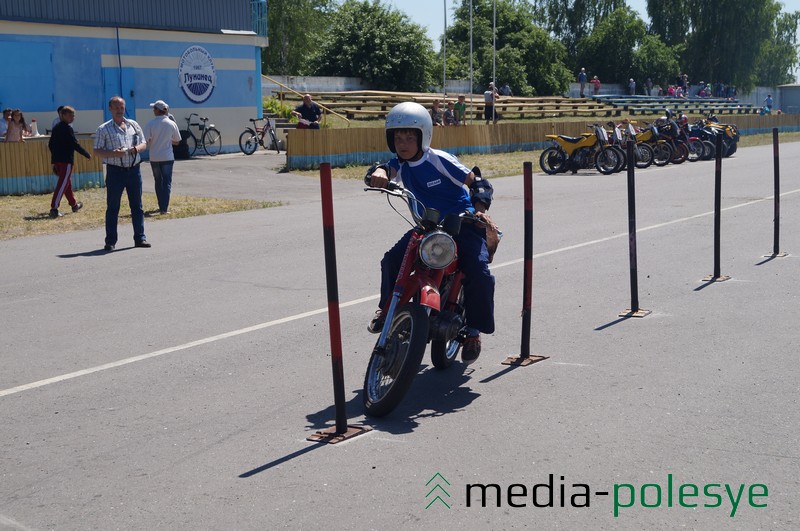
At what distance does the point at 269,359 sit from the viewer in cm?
735

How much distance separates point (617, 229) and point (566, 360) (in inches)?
300

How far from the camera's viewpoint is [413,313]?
5789 millimetres

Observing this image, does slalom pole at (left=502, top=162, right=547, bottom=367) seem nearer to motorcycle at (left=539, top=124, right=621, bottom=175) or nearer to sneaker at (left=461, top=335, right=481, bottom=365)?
sneaker at (left=461, top=335, right=481, bottom=365)

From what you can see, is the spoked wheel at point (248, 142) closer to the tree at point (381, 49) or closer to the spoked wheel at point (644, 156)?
the spoked wheel at point (644, 156)

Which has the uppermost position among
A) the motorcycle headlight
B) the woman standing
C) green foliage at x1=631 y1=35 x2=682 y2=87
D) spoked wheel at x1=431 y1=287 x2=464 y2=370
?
green foliage at x1=631 y1=35 x2=682 y2=87

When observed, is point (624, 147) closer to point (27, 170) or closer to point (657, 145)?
point (657, 145)

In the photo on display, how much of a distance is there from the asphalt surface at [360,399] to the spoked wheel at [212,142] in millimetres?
17472

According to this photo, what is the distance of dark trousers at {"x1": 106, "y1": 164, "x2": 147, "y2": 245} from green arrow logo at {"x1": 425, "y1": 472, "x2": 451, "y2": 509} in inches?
350

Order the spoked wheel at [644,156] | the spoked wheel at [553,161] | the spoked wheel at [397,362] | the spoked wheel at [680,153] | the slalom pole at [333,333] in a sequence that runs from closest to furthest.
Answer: the slalom pole at [333,333]
the spoked wheel at [397,362]
the spoked wheel at [553,161]
the spoked wheel at [644,156]
the spoked wheel at [680,153]

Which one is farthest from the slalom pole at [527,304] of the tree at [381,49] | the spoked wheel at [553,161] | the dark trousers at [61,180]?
the tree at [381,49]

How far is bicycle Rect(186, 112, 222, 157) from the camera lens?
29.0m

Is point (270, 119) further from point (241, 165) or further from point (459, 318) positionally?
point (459, 318)

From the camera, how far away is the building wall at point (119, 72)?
25.2 meters

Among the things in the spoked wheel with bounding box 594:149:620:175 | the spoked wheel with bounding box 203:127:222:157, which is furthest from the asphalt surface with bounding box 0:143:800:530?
the spoked wheel with bounding box 203:127:222:157
